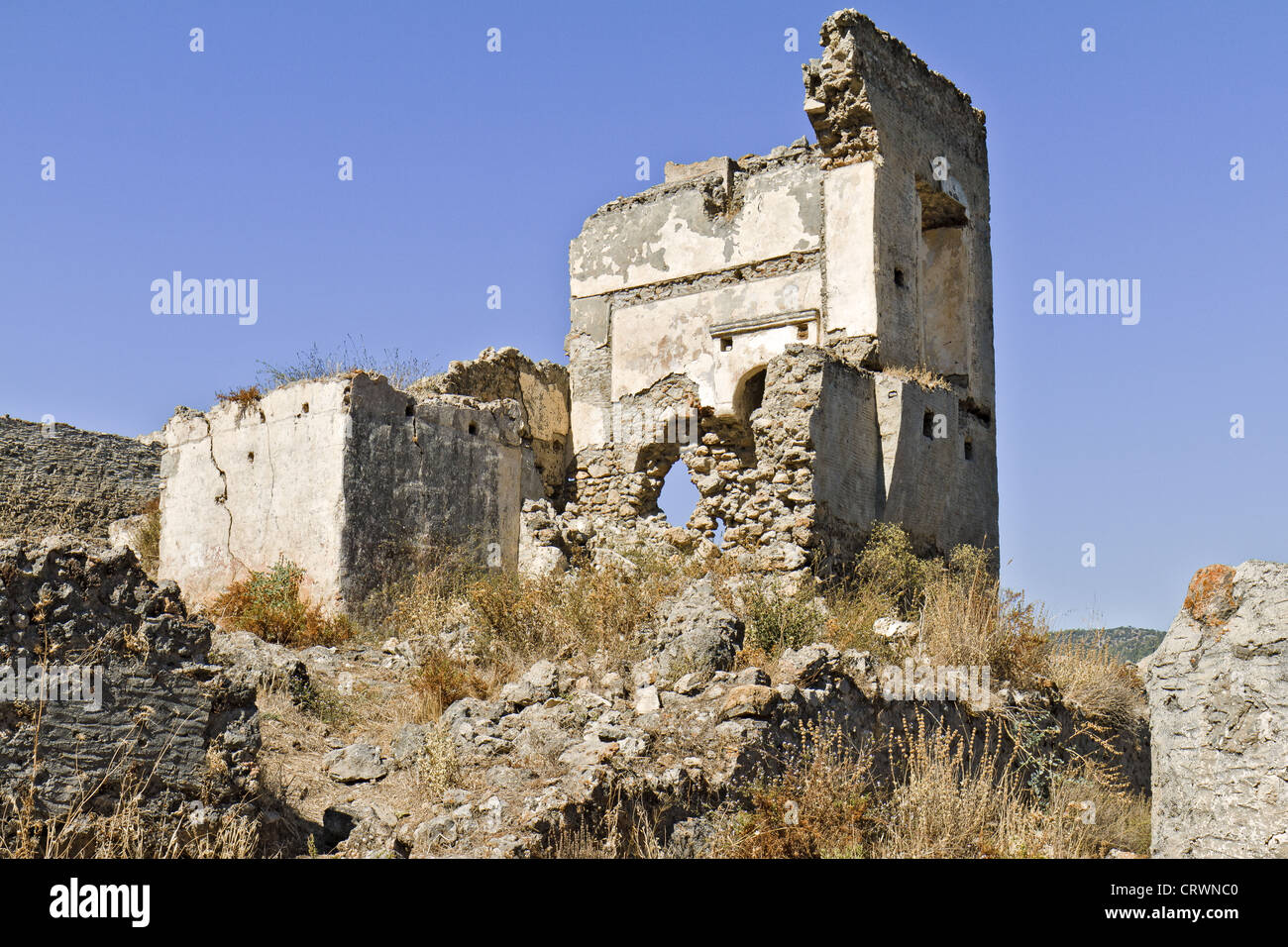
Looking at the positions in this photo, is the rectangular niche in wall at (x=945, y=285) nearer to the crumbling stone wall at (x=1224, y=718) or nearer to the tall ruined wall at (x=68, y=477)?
the crumbling stone wall at (x=1224, y=718)

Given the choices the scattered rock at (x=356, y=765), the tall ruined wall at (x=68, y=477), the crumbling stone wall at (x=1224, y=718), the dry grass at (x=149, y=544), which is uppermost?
the tall ruined wall at (x=68, y=477)

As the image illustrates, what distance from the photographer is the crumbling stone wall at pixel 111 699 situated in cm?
560

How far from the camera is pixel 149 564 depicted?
46.3ft

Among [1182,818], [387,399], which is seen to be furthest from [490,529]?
[1182,818]

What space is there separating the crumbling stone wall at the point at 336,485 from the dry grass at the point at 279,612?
0.20 metres

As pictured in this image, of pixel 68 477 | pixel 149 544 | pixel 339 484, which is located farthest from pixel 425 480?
pixel 68 477

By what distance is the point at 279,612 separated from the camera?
1117 centimetres

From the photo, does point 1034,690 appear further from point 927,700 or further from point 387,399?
point 387,399

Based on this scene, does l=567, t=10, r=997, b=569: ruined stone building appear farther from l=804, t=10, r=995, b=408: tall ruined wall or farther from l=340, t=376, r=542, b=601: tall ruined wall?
l=340, t=376, r=542, b=601: tall ruined wall

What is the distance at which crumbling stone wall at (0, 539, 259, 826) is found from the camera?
18.4 ft

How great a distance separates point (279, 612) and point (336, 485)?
1338 millimetres

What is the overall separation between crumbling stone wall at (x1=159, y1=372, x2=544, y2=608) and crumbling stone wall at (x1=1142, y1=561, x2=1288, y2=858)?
813cm

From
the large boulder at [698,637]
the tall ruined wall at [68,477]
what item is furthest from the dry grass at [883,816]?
the tall ruined wall at [68,477]

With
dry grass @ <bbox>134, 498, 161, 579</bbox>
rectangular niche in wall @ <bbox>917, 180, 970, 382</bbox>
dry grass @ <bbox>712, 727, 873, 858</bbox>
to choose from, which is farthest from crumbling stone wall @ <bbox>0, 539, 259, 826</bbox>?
rectangular niche in wall @ <bbox>917, 180, 970, 382</bbox>
